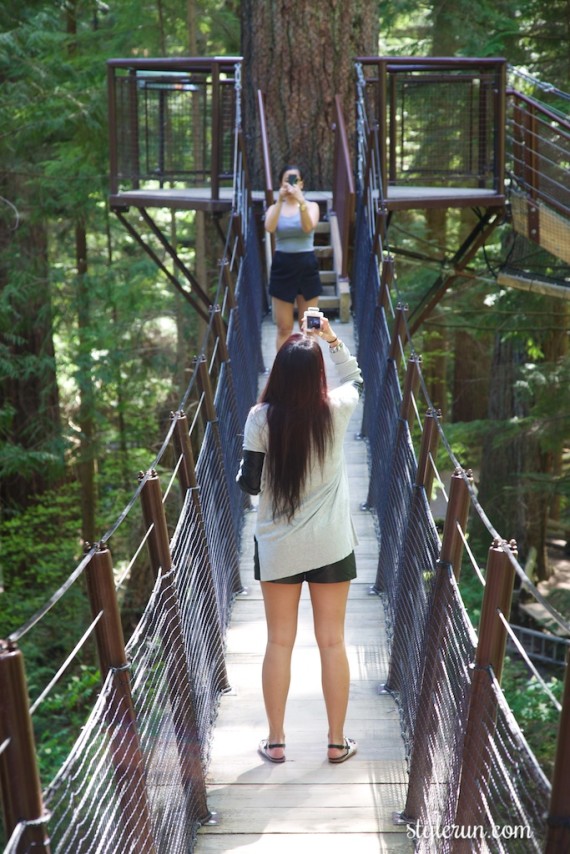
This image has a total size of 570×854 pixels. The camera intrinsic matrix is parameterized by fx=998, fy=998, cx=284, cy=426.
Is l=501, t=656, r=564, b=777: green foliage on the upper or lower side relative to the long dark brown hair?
lower

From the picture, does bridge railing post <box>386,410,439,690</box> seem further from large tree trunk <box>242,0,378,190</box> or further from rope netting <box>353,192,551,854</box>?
large tree trunk <box>242,0,378,190</box>

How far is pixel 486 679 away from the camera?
8.06 feet

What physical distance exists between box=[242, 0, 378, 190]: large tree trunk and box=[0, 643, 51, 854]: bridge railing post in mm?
Answer: 8961

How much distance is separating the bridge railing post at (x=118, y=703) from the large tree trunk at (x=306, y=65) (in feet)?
27.2

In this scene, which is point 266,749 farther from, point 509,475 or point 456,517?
point 509,475

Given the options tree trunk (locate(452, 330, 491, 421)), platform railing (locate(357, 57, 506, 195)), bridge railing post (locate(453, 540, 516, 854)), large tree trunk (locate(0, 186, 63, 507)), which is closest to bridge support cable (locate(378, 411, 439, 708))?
bridge railing post (locate(453, 540, 516, 854))

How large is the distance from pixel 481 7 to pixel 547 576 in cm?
850

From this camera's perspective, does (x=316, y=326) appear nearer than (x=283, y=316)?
Yes

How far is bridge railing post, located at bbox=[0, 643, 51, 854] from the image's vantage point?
172cm

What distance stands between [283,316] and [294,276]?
1.06 ft

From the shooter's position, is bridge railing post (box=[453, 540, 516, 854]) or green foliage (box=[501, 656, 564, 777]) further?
green foliage (box=[501, 656, 564, 777])

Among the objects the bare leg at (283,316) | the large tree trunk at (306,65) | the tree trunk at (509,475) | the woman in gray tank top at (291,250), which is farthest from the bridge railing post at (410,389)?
the tree trunk at (509,475)

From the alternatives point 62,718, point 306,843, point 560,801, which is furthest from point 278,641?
point 62,718

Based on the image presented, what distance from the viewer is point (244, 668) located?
454 cm
